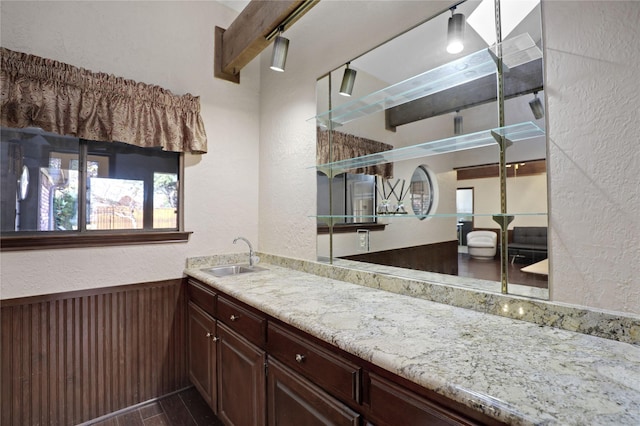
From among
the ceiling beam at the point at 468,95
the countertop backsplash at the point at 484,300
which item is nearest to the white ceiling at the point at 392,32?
the ceiling beam at the point at 468,95

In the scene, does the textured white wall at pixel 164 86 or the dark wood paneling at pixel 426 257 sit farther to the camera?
the textured white wall at pixel 164 86

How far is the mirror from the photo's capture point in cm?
119

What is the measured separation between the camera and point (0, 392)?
1.67 metres

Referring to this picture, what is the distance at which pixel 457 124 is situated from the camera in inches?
56.4

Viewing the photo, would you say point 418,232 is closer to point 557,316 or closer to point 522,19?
point 557,316

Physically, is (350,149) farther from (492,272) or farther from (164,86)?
(164,86)

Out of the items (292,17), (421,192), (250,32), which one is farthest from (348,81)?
(421,192)

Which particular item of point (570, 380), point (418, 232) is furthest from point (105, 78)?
point (570, 380)

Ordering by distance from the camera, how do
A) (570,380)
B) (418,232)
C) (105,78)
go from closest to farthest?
(570,380), (418,232), (105,78)

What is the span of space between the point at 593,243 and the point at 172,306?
8.23 ft

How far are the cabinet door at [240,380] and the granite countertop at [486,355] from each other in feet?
0.96

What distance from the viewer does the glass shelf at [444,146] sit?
1.21 metres

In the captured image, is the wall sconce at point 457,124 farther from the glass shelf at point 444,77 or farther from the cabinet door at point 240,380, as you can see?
the cabinet door at point 240,380

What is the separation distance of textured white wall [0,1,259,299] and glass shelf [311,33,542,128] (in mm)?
994
